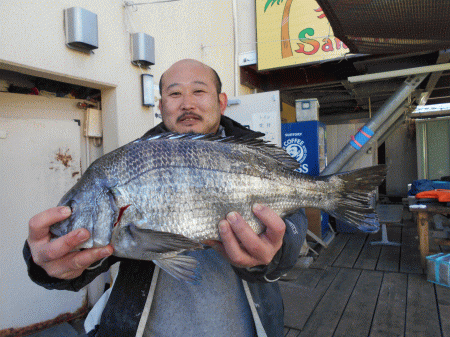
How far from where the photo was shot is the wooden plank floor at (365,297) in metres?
3.08

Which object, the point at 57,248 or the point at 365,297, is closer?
the point at 57,248

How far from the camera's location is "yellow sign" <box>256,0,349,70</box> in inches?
204

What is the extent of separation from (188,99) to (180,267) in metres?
0.83

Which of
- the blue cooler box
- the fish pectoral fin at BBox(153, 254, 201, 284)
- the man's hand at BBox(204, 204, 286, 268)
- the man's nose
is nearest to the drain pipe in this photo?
the blue cooler box

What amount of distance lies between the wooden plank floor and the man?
1936 millimetres

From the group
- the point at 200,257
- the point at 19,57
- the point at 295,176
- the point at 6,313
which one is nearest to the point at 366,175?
the point at 295,176

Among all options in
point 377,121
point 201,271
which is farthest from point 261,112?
point 201,271

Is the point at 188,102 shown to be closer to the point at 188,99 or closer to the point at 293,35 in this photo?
the point at 188,99

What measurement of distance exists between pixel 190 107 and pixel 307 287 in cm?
341

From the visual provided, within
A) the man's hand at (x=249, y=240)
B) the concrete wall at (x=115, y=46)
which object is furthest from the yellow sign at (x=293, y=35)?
the man's hand at (x=249, y=240)

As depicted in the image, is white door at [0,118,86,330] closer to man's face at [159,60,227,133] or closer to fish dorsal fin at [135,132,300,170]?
man's face at [159,60,227,133]

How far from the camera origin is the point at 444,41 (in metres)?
3.47

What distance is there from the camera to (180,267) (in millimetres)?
1195

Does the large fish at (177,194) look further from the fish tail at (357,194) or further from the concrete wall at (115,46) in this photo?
the concrete wall at (115,46)
